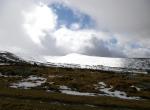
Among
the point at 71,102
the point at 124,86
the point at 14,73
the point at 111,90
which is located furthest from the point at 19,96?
the point at 14,73

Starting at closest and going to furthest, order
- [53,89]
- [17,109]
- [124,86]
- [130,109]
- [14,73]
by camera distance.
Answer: [17,109] < [130,109] < [53,89] < [124,86] < [14,73]

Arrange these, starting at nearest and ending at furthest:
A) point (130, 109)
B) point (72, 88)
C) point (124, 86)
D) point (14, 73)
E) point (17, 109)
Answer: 1. point (17, 109)
2. point (130, 109)
3. point (72, 88)
4. point (124, 86)
5. point (14, 73)

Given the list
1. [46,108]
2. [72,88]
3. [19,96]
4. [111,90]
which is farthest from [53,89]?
[46,108]

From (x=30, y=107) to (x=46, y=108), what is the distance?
207 centimetres

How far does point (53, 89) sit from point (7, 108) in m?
36.7

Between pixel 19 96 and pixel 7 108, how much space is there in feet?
50.8

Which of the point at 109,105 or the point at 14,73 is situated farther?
the point at 14,73

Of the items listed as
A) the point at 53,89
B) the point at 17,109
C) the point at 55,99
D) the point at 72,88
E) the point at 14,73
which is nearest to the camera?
the point at 17,109

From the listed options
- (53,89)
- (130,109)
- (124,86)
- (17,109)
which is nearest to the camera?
(17,109)

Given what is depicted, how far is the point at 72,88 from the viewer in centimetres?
7794

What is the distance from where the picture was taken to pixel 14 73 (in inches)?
4542

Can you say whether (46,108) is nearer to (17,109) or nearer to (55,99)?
(17,109)

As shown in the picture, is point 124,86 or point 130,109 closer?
point 130,109

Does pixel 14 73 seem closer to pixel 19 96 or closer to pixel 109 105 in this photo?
pixel 19 96
